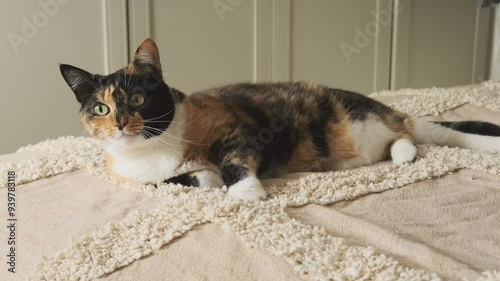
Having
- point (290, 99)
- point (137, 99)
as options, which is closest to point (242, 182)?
point (137, 99)

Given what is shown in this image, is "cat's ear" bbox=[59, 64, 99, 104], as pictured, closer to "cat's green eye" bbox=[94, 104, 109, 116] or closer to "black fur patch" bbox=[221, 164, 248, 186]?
"cat's green eye" bbox=[94, 104, 109, 116]

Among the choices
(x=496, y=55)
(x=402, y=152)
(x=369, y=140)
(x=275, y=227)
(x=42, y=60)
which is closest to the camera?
(x=275, y=227)

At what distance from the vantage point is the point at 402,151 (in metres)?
1.30

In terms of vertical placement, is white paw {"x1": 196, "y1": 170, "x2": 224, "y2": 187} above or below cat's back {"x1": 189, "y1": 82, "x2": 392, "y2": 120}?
below

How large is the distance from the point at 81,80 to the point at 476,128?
1.09 metres

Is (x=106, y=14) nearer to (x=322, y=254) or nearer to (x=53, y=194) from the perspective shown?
(x=53, y=194)

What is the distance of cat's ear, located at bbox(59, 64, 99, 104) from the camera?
3.76 feet

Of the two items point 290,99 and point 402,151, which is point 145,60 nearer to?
point 290,99

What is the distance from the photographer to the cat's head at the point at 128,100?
1.10 meters

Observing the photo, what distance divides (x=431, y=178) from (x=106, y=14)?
5.72 ft

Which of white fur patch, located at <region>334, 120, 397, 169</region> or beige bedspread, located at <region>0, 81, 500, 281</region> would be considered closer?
beige bedspread, located at <region>0, 81, 500, 281</region>

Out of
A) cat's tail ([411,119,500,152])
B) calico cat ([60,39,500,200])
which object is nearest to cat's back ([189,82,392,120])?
calico cat ([60,39,500,200])

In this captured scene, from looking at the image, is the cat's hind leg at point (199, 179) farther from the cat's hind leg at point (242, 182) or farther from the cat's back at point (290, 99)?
the cat's back at point (290, 99)

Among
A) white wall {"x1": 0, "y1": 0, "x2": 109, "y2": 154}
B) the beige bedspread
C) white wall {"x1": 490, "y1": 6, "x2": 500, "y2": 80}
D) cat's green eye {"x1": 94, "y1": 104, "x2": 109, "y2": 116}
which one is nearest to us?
the beige bedspread
